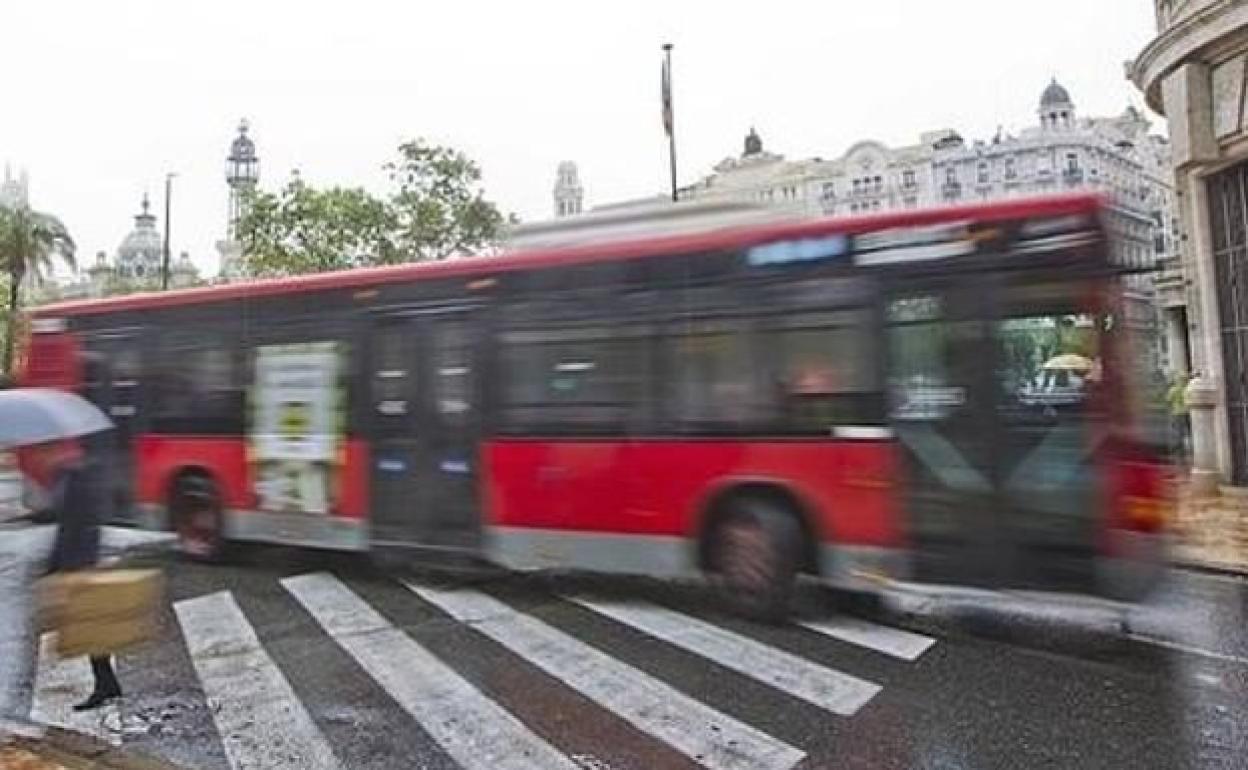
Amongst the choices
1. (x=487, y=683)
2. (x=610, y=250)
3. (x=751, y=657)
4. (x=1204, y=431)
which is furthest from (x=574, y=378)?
(x=1204, y=431)

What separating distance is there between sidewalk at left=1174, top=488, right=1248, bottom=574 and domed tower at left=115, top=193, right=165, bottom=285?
117 m

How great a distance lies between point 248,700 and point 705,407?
4077 mm

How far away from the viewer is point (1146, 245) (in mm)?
7793

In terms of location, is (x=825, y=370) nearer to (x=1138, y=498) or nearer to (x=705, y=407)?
(x=705, y=407)

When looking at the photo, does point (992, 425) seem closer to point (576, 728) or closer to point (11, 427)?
point (576, 728)

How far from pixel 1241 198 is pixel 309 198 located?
26.6 m

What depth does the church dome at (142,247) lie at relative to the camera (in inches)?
4724

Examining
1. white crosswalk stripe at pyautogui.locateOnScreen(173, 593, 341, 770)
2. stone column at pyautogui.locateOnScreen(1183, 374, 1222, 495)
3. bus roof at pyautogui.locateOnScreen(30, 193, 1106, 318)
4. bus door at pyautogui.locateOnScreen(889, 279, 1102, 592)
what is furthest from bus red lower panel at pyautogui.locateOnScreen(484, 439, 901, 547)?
stone column at pyautogui.locateOnScreen(1183, 374, 1222, 495)

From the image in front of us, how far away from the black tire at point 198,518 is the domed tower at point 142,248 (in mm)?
114089

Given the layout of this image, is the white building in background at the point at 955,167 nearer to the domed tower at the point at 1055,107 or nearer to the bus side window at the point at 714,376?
the domed tower at the point at 1055,107

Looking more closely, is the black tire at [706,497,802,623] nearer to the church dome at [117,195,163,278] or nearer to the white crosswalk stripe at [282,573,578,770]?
the white crosswalk stripe at [282,573,578,770]

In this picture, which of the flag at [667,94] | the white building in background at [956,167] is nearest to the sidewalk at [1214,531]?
the flag at [667,94]

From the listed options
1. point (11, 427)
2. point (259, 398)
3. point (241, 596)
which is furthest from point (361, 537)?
point (11, 427)

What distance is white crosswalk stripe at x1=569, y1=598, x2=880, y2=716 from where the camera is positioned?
6496 millimetres
